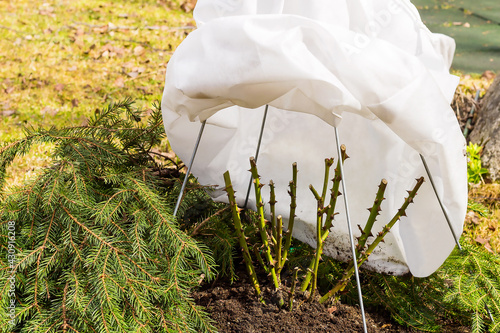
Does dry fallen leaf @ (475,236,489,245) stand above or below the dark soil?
below

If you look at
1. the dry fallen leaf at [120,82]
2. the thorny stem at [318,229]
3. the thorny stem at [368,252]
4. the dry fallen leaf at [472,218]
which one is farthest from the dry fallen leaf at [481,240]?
the dry fallen leaf at [120,82]

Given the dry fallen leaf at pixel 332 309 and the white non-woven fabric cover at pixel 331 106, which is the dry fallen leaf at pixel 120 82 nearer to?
the white non-woven fabric cover at pixel 331 106

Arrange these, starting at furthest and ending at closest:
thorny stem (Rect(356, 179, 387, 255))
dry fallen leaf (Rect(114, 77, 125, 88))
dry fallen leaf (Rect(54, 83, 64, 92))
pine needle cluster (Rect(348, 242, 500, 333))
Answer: dry fallen leaf (Rect(114, 77, 125, 88)) → dry fallen leaf (Rect(54, 83, 64, 92)) → pine needle cluster (Rect(348, 242, 500, 333)) → thorny stem (Rect(356, 179, 387, 255))

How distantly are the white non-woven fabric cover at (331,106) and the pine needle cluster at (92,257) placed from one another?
0.35 metres

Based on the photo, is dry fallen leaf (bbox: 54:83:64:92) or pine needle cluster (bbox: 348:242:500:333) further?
dry fallen leaf (bbox: 54:83:64:92)

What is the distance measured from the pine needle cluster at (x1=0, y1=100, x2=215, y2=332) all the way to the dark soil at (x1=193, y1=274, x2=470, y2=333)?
0.41 ft

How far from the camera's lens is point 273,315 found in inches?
64.8

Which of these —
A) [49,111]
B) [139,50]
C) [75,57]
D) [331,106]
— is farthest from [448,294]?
[75,57]

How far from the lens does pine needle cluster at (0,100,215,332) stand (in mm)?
1384

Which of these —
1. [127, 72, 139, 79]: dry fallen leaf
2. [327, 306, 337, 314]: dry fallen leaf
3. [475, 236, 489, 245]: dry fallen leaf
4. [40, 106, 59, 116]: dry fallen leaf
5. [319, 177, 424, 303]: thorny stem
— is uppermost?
[319, 177, 424, 303]: thorny stem

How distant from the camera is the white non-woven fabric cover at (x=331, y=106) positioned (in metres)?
1.32

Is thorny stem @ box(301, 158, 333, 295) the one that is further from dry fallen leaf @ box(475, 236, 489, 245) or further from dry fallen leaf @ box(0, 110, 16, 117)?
dry fallen leaf @ box(0, 110, 16, 117)

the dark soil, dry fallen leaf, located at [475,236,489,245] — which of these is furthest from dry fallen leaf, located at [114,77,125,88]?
dry fallen leaf, located at [475,236,489,245]

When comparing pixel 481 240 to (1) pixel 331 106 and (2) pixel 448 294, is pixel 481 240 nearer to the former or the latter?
(2) pixel 448 294
